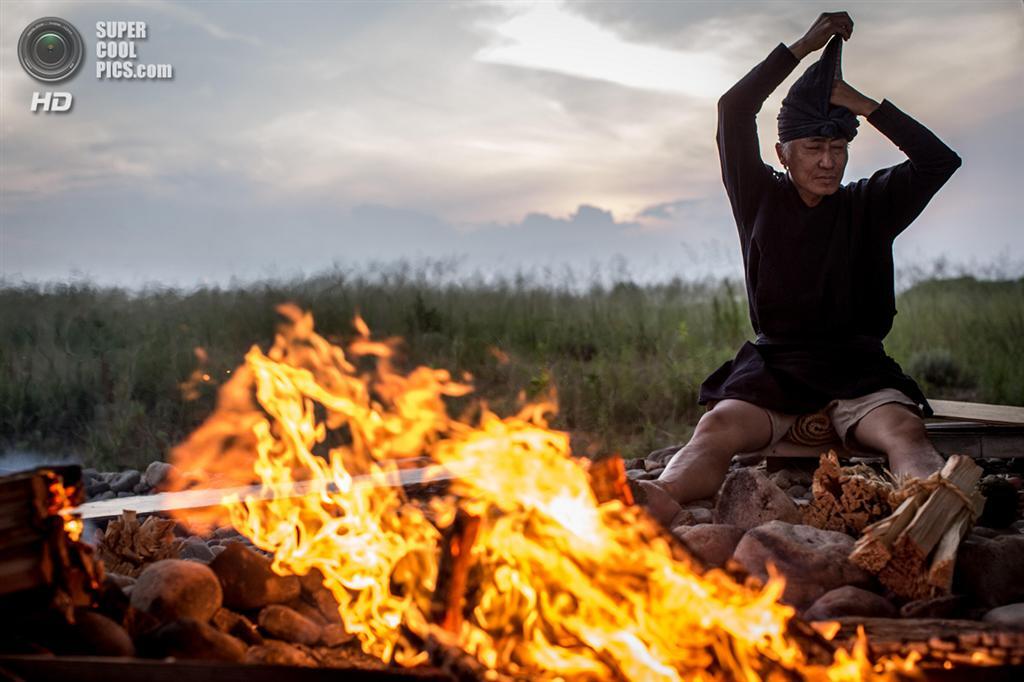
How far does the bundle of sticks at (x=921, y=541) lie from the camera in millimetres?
3152

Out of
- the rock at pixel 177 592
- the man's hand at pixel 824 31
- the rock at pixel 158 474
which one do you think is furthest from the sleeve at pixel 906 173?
the rock at pixel 158 474

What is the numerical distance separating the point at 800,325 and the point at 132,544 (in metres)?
2.89

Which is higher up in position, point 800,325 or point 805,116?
point 805,116

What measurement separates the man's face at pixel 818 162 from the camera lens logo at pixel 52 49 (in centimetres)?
524

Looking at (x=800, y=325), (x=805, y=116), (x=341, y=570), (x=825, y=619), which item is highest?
(x=805, y=116)

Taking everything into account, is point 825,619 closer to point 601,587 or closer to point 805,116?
point 601,587

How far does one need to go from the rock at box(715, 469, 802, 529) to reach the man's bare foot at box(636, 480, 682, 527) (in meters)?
0.19

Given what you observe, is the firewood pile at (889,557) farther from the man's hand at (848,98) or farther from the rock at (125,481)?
the rock at (125,481)

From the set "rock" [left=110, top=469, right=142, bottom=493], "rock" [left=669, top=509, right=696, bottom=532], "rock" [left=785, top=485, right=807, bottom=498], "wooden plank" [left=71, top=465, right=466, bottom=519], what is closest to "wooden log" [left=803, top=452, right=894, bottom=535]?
"rock" [left=669, top=509, right=696, bottom=532]

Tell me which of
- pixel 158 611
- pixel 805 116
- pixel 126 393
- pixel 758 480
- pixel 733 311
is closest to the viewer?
pixel 158 611

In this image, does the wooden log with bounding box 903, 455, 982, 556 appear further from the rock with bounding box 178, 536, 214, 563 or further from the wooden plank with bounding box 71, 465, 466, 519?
the rock with bounding box 178, 536, 214, 563

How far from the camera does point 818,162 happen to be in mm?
4531

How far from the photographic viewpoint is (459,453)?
9.63 ft

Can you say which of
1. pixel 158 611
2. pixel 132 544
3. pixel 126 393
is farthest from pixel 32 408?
pixel 158 611
